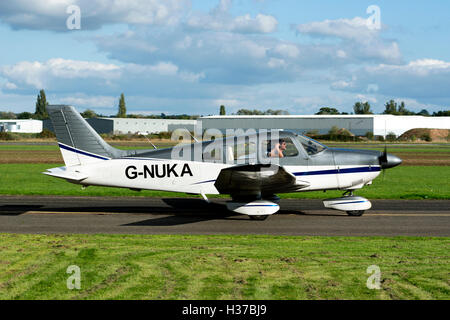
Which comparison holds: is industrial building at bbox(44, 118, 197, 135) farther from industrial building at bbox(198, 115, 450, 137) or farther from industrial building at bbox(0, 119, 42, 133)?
industrial building at bbox(198, 115, 450, 137)

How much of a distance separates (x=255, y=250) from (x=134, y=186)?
5.24m

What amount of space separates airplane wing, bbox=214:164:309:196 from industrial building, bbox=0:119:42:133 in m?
125

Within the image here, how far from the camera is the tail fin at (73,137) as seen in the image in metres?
13.1

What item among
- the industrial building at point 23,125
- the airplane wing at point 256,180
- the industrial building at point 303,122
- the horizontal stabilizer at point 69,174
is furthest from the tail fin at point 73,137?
the industrial building at point 23,125

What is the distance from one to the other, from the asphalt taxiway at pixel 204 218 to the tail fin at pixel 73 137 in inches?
65.3

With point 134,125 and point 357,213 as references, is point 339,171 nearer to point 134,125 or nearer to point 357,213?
point 357,213

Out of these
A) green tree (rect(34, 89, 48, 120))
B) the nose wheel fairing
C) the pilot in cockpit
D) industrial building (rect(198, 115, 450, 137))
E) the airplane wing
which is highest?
green tree (rect(34, 89, 48, 120))

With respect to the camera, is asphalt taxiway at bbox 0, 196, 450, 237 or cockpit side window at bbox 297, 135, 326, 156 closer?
asphalt taxiway at bbox 0, 196, 450, 237

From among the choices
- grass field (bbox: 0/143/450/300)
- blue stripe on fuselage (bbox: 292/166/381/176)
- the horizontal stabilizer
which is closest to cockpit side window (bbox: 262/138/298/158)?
blue stripe on fuselage (bbox: 292/166/381/176)

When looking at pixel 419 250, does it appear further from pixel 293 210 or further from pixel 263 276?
pixel 293 210

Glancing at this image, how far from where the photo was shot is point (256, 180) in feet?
40.6

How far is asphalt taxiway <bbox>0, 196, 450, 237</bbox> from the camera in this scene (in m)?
11.4

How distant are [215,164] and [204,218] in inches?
61.8
